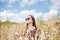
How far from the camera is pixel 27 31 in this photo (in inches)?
138

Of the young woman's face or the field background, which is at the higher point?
the young woman's face

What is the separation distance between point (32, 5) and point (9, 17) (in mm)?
402

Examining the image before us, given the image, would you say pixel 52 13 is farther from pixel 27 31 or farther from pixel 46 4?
pixel 27 31

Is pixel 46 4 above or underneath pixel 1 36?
above

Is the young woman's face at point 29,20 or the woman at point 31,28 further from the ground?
the young woman's face at point 29,20

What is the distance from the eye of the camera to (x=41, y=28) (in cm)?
351

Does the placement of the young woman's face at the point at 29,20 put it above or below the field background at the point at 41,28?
above

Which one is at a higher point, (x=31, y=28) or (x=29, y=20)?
(x=29, y=20)

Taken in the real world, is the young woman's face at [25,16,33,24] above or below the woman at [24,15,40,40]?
above

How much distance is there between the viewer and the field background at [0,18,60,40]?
348 centimetres

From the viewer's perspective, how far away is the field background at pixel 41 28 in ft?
11.4

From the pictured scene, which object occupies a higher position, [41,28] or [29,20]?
[29,20]

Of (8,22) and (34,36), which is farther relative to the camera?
(8,22)

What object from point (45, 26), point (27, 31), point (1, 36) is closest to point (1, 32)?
point (1, 36)
